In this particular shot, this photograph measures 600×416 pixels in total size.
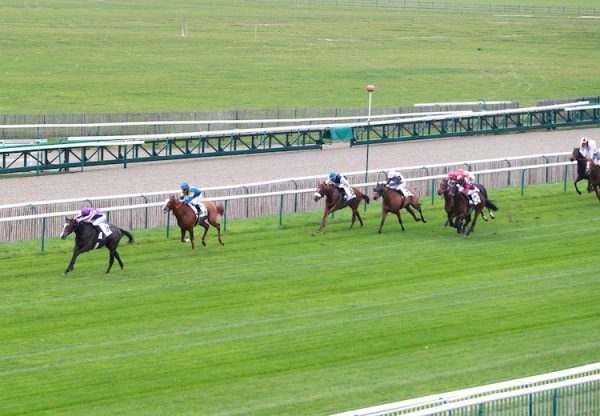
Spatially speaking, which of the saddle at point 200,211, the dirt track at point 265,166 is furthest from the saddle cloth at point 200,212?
the dirt track at point 265,166

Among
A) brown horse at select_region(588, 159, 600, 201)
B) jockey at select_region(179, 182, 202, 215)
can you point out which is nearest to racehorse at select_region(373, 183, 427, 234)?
jockey at select_region(179, 182, 202, 215)

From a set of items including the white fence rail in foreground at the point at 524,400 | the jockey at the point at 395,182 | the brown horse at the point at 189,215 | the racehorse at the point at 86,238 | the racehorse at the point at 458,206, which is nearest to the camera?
the white fence rail in foreground at the point at 524,400

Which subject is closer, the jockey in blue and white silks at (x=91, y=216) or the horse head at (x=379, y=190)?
the jockey in blue and white silks at (x=91, y=216)

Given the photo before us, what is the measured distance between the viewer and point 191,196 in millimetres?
27281

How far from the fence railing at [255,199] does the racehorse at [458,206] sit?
277cm

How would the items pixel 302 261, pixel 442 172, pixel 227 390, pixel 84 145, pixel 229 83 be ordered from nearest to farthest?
1. pixel 227 390
2. pixel 302 261
3. pixel 442 172
4. pixel 84 145
5. pixel 229 83

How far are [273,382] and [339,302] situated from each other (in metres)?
4.81

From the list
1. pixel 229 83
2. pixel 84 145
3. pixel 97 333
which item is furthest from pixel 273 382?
pixel 229 83

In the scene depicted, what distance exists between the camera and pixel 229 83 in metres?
64.0

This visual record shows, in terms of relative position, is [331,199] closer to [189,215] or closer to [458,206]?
[458,206]

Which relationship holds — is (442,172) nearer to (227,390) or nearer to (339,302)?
(339,302)

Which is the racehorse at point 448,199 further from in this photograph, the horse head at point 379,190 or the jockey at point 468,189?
the horse head at point 379,190

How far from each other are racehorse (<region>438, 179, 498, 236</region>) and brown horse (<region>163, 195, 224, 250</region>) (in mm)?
4440

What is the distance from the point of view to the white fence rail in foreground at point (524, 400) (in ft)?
47.4
